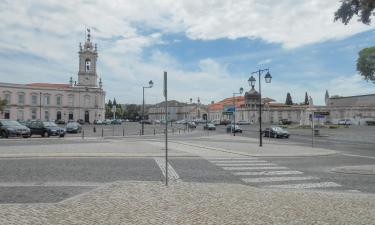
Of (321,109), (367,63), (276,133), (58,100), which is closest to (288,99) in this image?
(321,109)

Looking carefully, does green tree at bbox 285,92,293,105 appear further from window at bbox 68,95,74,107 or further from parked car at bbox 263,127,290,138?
parked car at bbox 263,127,290,138

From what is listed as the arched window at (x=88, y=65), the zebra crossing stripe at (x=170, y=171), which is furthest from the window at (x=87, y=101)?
the zebra crossing stripe at (x=170, y=171)

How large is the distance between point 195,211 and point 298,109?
139 m

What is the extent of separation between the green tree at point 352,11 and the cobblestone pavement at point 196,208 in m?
5.22

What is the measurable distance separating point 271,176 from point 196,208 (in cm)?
656

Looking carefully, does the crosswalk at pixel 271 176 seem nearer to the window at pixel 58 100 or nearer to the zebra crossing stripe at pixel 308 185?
the zebra crossing stripe at pixel 308 185

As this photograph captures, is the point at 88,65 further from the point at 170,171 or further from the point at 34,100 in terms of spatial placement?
the point at 170,171

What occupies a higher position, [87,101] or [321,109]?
[87,101]

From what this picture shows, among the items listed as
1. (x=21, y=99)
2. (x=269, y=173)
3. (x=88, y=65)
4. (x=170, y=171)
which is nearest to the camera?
(x=170, y=171)

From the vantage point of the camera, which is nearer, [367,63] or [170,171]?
[170,171]

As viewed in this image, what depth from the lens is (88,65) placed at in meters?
129

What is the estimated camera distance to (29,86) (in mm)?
129250

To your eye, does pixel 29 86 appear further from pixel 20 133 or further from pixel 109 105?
pixel 20 133

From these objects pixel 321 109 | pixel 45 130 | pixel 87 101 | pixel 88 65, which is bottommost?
pixel 45 130
